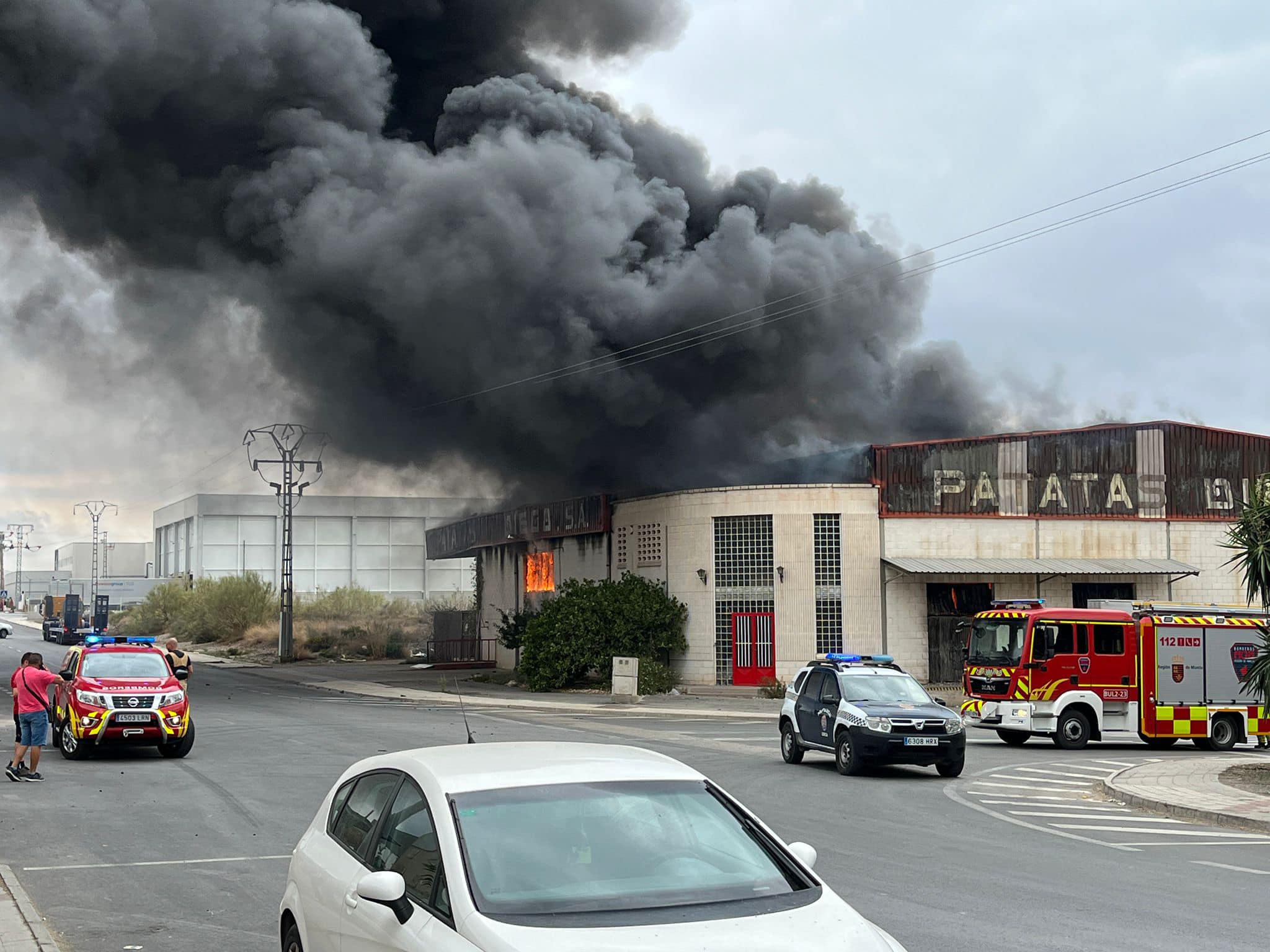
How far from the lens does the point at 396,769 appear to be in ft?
16.6

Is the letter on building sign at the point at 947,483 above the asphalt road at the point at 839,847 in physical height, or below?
above

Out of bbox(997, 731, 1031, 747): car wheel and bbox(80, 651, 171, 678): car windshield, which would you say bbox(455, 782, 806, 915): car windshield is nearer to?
bbox(80, 651, 171, 678): car windshield

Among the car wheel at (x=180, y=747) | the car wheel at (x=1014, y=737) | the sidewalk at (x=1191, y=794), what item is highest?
the car wheel at (x=180, y=747)

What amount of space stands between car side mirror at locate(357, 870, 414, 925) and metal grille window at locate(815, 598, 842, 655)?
3237 cm

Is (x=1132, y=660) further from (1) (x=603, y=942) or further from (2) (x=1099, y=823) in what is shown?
(1) (x=603, y=942)

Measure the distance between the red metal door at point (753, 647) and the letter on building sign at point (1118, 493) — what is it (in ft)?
37.1

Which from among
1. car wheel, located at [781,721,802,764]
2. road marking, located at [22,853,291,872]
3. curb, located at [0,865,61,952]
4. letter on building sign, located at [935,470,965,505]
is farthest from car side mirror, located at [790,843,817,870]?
letter on building sign, located at [935,470,965,505]

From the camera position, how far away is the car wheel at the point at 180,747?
1784cm

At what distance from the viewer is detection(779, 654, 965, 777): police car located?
16.5 m

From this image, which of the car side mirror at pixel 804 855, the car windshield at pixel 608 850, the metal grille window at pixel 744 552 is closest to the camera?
the car windshield at pixel 608 850

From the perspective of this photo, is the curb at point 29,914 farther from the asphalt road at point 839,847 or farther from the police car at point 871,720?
the police car at point 871,720

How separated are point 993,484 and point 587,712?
1512cm

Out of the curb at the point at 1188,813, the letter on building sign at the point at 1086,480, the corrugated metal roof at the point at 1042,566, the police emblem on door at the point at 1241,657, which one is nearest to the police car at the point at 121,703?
the curb at the point at 1188,813

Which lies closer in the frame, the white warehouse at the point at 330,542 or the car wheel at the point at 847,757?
the car wheel at the point at 847,757
